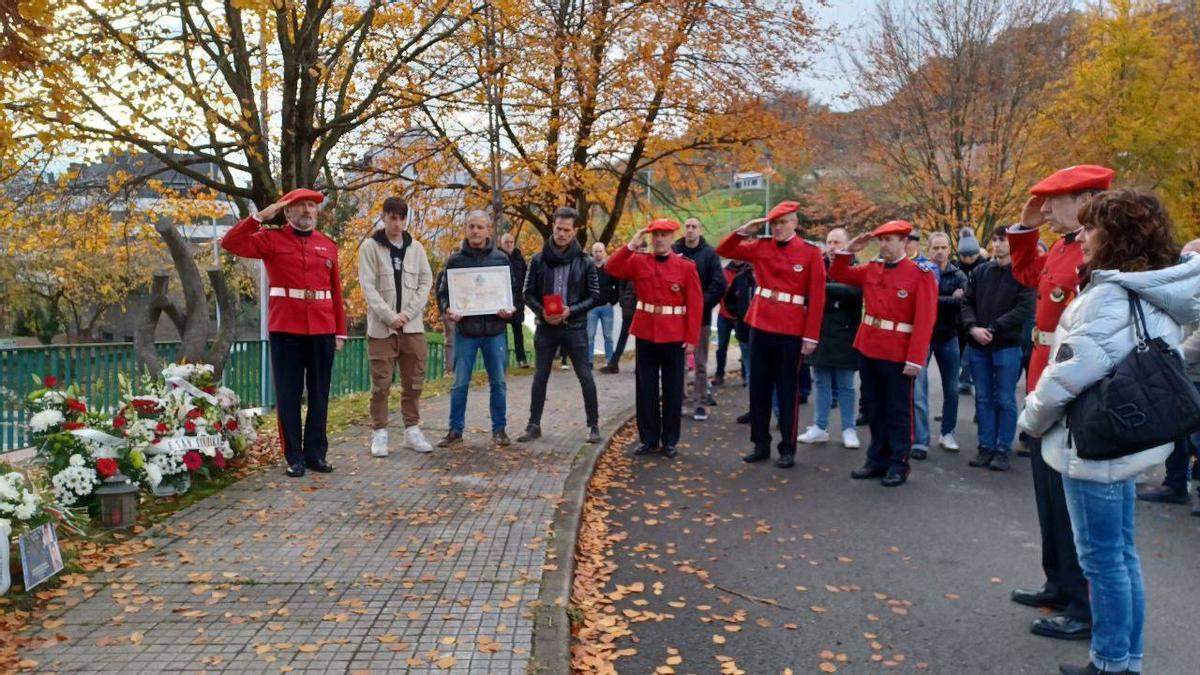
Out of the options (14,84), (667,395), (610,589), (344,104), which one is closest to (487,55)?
(344,104)

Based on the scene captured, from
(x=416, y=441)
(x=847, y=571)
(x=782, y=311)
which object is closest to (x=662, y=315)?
(x=782, y=311)

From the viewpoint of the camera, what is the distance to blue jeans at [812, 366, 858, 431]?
9250mm

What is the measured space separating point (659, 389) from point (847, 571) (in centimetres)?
354

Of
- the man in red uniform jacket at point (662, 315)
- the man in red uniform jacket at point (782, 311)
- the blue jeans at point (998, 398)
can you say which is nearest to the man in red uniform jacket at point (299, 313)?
the man in red uniform jacket at point (662, 315)

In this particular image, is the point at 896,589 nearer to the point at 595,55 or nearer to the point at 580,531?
the point at 580,531

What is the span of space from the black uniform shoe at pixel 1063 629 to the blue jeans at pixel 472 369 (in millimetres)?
5112

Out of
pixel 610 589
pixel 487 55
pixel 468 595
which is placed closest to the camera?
pixel 468 595

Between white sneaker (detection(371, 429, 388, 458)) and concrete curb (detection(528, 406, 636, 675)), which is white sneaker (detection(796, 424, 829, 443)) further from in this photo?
white sneaker (detection(371, 429, 388, 458))

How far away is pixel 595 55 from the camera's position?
59.5 ft

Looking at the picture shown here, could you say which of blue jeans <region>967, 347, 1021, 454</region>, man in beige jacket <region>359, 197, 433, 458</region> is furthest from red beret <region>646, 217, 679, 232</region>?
blue jeans <region>967, 347, 1021, 454</region>

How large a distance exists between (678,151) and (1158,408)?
17397 mm

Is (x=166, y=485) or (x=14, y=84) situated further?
(x=14, y=84)

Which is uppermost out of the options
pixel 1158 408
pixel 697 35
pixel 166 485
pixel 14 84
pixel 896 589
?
pixel 697 35

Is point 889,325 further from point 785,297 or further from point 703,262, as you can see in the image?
point 703,262
